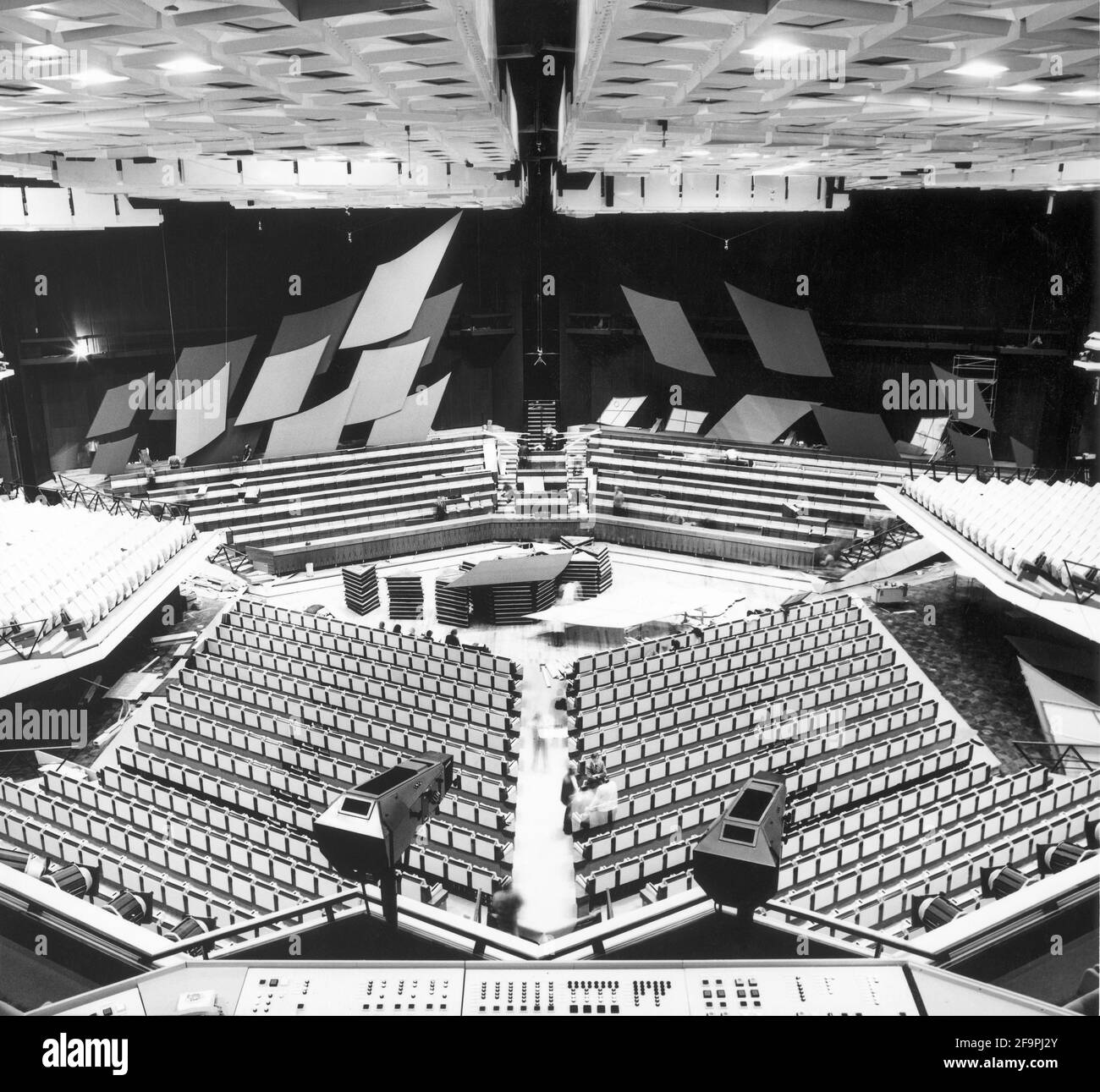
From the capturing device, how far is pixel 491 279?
70.8 ft

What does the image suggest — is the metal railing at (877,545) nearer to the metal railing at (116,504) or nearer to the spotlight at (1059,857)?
the spotlight at (1059,857)

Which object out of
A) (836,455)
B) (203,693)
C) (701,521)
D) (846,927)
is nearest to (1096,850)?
(846,927)

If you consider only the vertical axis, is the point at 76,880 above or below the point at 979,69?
below

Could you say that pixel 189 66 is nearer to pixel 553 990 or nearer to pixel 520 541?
pixel 553 990

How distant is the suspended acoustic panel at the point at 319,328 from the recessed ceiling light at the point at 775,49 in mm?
16816

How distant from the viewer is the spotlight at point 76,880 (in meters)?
6.97

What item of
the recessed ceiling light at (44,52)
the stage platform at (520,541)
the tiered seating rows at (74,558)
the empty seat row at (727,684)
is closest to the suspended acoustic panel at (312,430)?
the stage platform at (520,541)

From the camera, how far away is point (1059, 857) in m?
7.09

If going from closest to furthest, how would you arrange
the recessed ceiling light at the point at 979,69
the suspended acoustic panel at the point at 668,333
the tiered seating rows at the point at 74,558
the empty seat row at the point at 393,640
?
the recessed ceiling light at the point at 979,69 → the tiered seating rows at the point at 74,558 → the empty seat row at the point at 393,640 → the suspended acoustic panel at the point at 668,333

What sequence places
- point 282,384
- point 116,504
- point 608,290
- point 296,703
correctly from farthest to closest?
point 608,290 → point 282,384 → point 116,504 → point 296,703

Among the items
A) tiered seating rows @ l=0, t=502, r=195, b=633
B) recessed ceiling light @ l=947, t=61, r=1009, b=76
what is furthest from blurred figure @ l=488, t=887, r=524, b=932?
recessed ceiling light @ l=947, t=61, r=1009, b=76

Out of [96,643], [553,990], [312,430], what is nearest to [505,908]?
[553,990]

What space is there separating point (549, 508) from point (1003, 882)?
12.8m

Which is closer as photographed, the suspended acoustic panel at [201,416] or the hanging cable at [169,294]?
the hanging cable at [169,294]
